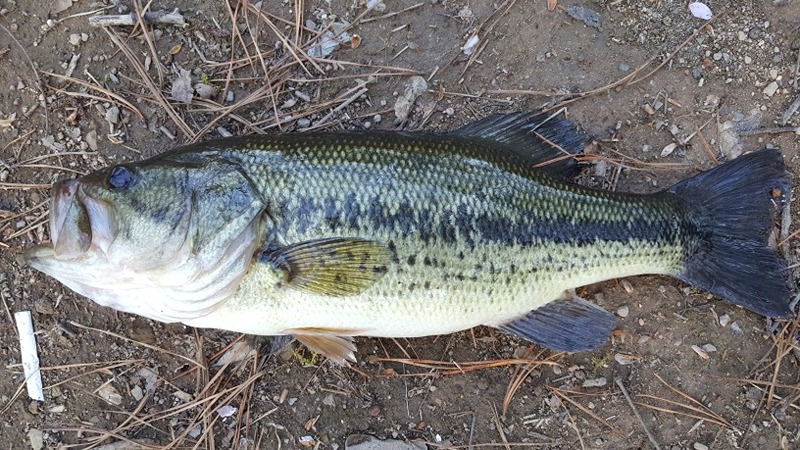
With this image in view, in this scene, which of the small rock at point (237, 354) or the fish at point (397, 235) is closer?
the fish at point (397, 235)

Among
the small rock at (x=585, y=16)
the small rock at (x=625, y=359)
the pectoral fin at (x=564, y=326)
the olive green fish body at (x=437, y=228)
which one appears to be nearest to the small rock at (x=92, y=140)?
the olive green fish body at (x=437, y=228)

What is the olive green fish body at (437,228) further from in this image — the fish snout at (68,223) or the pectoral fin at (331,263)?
the fish snout at (68,223)

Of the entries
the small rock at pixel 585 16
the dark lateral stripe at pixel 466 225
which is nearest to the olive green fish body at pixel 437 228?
the dark lateral stripe at pixel 466 225

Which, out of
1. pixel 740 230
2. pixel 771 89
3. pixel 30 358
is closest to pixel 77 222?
pixel 30 358

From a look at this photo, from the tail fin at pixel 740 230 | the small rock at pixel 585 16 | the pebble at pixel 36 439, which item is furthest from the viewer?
the small rock at pixel 585 16

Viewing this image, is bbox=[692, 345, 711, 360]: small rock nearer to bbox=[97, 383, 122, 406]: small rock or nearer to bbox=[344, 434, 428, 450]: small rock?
bbox=[344, 434, 428, 450]: small rock

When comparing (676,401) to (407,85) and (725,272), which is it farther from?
(407,85)

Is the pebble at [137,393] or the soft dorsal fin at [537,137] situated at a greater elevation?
the soft dorsal fin at [537,137]

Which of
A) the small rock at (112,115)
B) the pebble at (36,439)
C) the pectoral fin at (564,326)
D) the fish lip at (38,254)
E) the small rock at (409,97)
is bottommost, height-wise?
the pebble at (36,439)

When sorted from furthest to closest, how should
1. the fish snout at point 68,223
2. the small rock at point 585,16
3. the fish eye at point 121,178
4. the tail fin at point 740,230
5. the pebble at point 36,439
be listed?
the small rock at point 585,16
the pebble at point 36,439
the tail fin at point 740,230
the fish eye at point 121,178
the fish snout at point 68,223

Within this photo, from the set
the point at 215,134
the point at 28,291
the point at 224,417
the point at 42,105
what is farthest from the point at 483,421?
the point at 42,105
